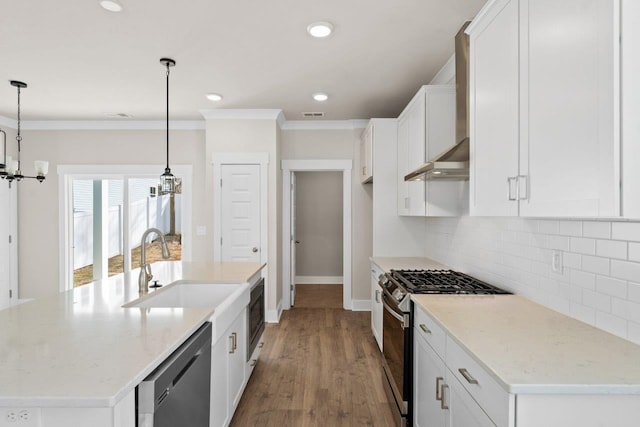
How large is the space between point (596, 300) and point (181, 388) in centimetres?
171

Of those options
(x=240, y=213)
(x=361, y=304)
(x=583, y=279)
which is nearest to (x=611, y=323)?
(x=583, y=279)

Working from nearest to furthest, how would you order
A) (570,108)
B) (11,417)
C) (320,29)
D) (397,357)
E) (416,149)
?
(11,417) < (570,108) < (397,357) < (320,29) < (416,149)

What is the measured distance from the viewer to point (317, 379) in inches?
117

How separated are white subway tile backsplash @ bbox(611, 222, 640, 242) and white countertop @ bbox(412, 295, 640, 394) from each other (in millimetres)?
388

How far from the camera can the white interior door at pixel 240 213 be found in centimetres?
456

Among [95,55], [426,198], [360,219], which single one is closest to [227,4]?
[95,55]

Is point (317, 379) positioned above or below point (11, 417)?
below

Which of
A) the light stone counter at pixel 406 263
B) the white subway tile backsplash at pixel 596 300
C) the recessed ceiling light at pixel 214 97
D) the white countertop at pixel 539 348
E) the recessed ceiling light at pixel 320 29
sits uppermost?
the recessed ceiling light at pixel 214 97

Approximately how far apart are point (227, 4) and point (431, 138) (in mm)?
1725

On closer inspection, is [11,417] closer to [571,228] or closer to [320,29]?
[571,228]

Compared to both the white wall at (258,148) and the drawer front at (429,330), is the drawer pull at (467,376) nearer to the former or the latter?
the drawer front at (429,330)

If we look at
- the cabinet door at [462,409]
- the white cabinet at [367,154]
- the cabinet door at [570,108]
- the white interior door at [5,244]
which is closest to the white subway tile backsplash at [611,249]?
the cabinet door at [570,108]

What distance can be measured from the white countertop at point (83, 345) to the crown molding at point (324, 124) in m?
3.41

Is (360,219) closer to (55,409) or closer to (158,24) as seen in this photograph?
(158,24)
